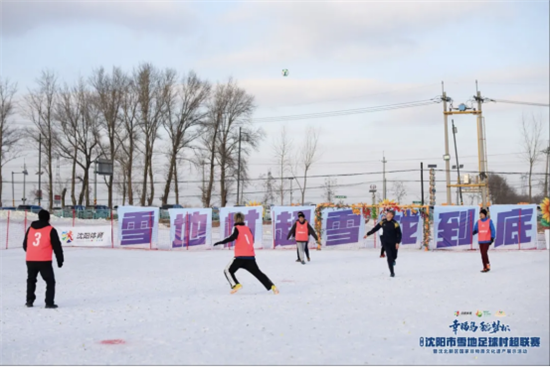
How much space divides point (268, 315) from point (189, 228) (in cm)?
2031

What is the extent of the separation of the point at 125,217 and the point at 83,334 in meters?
22.1

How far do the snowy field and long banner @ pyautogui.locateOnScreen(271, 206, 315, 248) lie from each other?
34.9 feet

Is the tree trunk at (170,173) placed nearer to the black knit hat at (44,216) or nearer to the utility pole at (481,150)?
the utility pole at (481,150)

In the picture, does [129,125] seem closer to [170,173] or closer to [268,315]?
[170,173]

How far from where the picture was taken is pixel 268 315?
402 inches

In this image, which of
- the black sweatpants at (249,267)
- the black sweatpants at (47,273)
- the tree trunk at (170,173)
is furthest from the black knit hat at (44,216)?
the tree trunk at (170,173)

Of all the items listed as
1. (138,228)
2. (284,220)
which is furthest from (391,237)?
(138,228)

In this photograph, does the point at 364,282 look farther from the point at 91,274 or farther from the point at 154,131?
the point at 154,131

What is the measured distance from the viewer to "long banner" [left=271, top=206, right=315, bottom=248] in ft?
96.6

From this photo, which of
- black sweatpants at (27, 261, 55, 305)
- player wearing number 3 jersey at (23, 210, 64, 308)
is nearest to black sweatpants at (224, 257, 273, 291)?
player wearing number 3 jersey at (23, 210, 64, 308)

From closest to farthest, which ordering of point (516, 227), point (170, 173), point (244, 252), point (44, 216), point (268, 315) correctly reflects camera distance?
point (268, 315), point (44, 216), point (244, 252), point (516, 227), point (170, 173)

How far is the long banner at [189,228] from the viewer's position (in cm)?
3005

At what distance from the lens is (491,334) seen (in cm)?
850

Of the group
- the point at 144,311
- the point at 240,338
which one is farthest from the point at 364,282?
the point at 240,338
